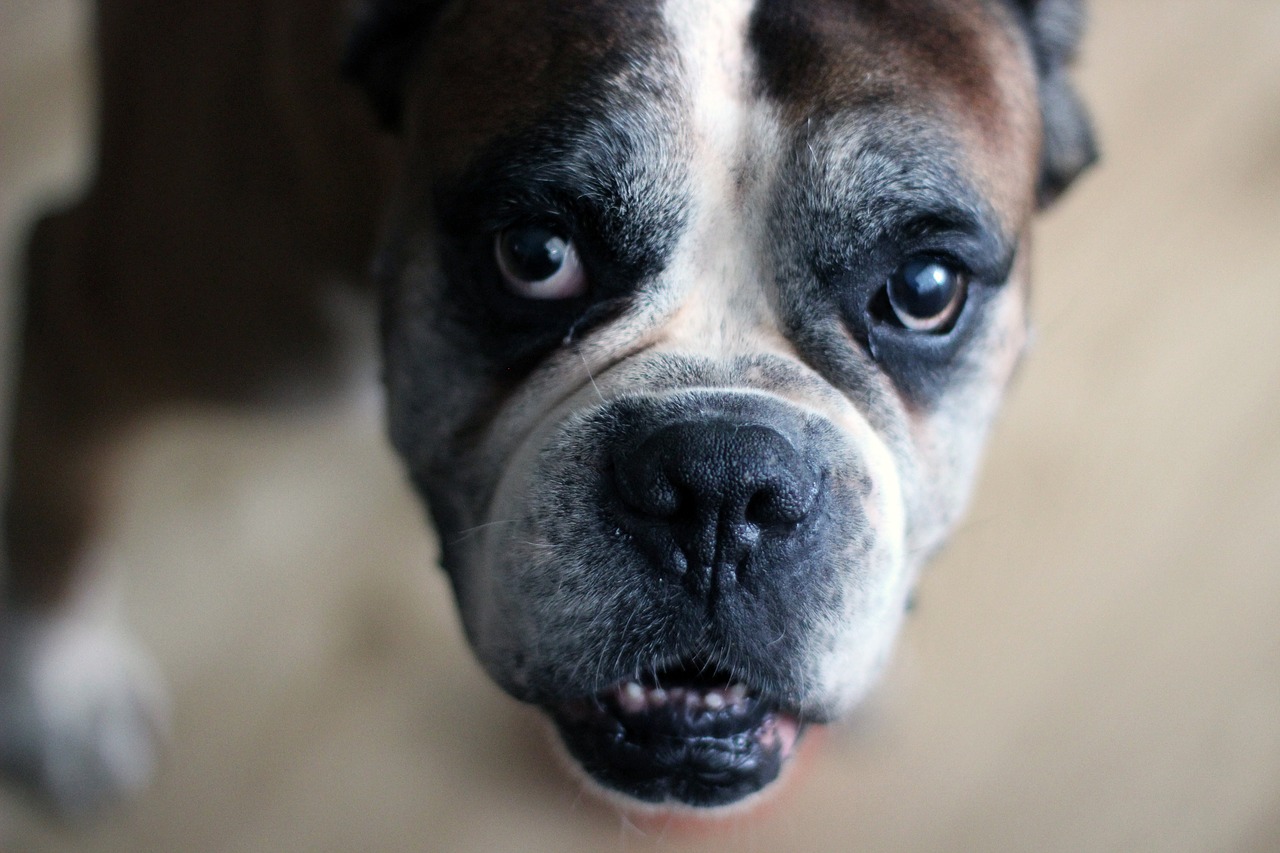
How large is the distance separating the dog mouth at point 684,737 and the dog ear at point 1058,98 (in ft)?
2.49

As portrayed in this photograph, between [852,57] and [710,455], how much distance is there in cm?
43

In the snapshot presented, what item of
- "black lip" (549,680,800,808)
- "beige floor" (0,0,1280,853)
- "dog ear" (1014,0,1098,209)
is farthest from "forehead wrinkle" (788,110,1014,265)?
"beige floor" (0,0,1280,853)

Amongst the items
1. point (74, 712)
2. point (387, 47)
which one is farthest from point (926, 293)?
point (74, 712)

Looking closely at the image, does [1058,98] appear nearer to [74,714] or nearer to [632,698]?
[632,698]

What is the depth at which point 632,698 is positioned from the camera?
1248 millimetres

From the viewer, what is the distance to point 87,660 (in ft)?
6.46

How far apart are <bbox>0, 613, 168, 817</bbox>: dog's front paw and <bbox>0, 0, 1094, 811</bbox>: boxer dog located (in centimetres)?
90

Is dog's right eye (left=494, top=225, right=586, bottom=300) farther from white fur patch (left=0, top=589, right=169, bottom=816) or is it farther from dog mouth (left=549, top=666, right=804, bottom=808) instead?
white fur patch (left=0, top=589, right=169, bottom=816)

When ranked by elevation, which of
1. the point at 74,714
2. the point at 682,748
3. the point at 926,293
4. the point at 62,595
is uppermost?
the point at 926,293

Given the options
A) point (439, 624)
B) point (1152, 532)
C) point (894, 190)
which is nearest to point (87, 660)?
point (439, 624)

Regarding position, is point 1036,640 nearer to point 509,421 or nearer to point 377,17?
point 509,421

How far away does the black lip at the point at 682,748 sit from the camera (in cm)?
123

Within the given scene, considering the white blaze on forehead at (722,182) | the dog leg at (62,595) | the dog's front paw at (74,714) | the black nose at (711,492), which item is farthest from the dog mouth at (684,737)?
the dog's front paw at (74,714)

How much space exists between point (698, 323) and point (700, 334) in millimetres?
12
